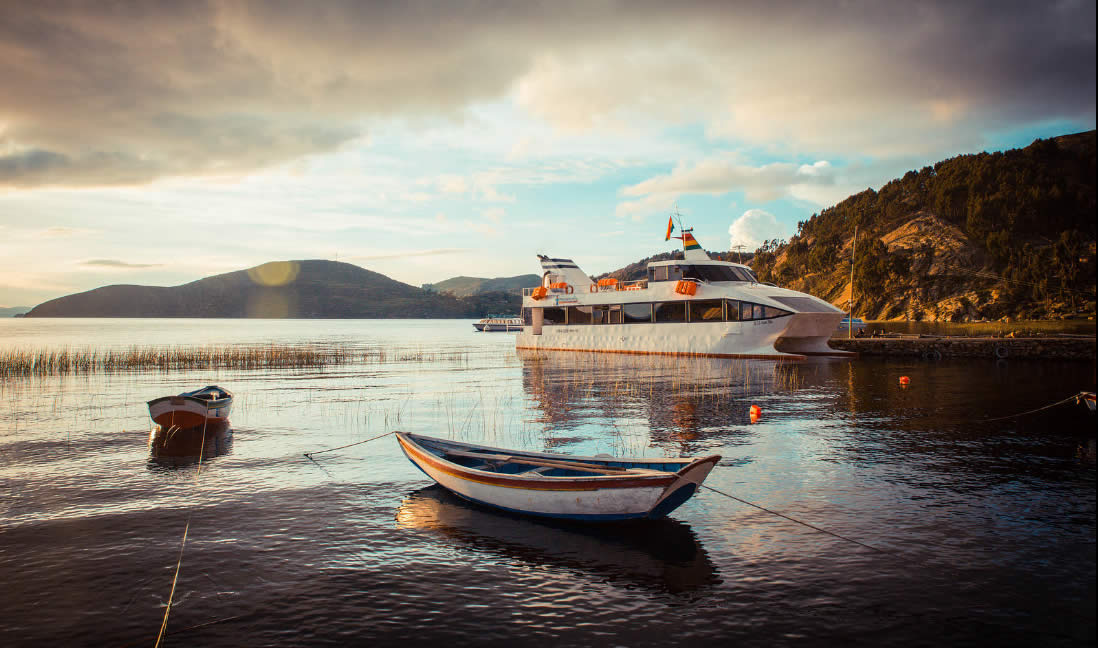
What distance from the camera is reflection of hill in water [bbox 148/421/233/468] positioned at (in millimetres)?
19277

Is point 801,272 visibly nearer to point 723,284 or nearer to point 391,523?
point 723,284

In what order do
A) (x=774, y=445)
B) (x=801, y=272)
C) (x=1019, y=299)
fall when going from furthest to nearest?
(x=801, y=272)
(x=1019, y=299)
(x=774, y=445)

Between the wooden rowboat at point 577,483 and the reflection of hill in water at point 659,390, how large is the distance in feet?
25.8

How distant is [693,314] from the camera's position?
53.9 meters

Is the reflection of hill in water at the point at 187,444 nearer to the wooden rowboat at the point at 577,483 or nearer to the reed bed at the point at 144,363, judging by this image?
the wooden rowboat at the point at 577,483

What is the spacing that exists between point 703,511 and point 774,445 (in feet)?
24.4

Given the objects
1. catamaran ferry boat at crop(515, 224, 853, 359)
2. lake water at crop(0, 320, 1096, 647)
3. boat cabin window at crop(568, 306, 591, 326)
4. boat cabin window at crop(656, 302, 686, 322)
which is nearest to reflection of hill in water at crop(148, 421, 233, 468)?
lake water at crop(0, 320, 1096, 647)

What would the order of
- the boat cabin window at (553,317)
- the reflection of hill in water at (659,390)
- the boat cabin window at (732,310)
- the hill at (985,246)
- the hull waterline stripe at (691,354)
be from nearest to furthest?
the reflection of hill in water at (659,390), the boat cabin window at (732,310), the hull waterline stripe at (691,354), the boat cabin window at (553,317), the hill at (985,246)

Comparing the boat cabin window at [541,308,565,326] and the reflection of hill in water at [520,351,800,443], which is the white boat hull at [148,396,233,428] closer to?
the reflection of hill in water at [520,351,800,443]

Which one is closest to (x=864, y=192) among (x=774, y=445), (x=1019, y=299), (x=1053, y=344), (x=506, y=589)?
(x=1019, y=299)

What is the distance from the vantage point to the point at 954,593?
9.57m

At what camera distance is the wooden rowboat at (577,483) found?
11508 mm

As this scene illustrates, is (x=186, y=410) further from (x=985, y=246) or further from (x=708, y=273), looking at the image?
(x=985, y=246)

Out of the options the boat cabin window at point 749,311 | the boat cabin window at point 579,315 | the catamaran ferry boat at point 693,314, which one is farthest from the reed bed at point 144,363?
the boat cabin window at point 749,311
